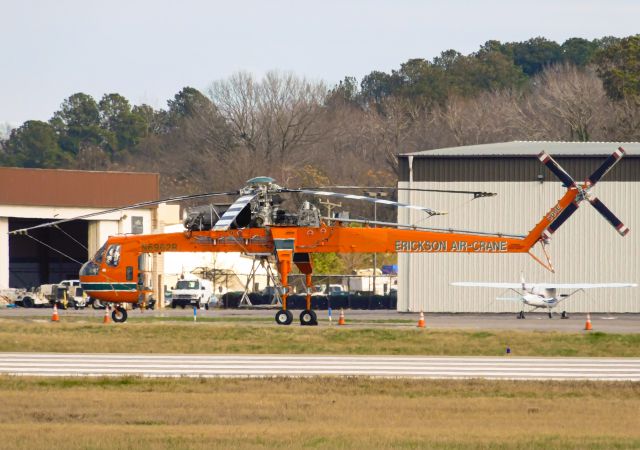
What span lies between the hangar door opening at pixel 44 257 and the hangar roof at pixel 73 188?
28.1ft

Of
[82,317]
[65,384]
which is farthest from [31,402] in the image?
[82,317]

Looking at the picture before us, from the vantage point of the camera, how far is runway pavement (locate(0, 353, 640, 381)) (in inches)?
→ 1054

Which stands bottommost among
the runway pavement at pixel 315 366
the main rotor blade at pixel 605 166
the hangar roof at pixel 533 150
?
the runway pavement at pixel 315 366

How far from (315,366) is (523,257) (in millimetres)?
32461

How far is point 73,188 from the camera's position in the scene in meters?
71.7

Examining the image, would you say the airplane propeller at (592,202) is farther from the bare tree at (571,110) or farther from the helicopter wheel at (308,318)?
the bare tree at (571,110)

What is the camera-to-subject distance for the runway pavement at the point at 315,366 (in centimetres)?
2677

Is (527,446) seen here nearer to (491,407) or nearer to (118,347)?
(491,407)

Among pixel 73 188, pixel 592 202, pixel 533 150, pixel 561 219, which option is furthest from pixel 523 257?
pixel 73 188

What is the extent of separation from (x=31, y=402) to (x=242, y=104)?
373 feet

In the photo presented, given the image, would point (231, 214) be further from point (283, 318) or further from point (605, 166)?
point (605, 166)

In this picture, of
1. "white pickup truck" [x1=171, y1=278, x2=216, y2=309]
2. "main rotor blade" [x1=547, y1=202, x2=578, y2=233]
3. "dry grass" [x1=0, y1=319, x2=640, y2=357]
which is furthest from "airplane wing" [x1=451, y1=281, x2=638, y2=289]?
"dry grass" [x1=0, y1=319, x2=640, y2=357]

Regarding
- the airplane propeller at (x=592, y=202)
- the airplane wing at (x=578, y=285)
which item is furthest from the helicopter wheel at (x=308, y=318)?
the airplane wing at (x=578, y=285)

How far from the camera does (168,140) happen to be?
543ft
